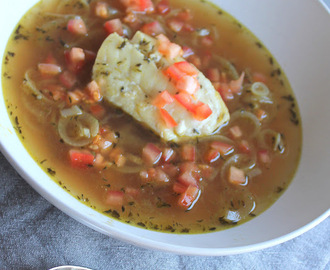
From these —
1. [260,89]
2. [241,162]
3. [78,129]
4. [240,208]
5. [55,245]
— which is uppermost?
[260,89]

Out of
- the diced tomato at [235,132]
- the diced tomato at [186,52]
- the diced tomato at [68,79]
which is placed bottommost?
the diced tomato at [235,132]

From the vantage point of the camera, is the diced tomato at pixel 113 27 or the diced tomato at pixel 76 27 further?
the diced tomato at pixel 113 27

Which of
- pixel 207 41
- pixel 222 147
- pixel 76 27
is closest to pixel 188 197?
pixel 222 147

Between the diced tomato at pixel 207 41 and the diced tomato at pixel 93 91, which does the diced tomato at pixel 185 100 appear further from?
the diced tomato at pixel 207 41

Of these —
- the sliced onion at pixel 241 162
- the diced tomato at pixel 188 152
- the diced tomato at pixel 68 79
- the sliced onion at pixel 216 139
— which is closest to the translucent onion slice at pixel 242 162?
the sliced onion at pixel 241 162

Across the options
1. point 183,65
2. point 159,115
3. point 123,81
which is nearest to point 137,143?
point 159,115

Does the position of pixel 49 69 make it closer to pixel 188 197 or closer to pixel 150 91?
pixel 150 91
